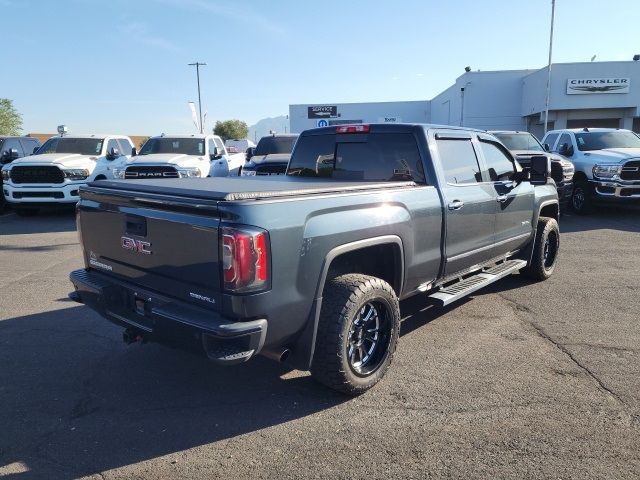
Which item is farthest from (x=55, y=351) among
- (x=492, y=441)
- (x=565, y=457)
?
(x=565, y=457)

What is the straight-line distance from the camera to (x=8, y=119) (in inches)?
2167

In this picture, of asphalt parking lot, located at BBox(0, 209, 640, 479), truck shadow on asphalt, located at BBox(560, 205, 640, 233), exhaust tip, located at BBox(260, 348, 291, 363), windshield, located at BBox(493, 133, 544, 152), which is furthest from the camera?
windshield, located at BBox(493, 133, 544, 152)

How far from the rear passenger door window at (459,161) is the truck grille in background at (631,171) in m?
8.37

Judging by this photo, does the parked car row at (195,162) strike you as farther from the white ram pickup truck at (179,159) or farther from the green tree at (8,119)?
the green tree at (8,119)

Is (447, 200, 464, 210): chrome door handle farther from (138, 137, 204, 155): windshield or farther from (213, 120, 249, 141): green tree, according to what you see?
(213, 120, 249, 141): green tree

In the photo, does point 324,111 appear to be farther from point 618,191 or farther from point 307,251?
point 307,251

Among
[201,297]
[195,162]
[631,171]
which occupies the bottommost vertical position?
[201,297]

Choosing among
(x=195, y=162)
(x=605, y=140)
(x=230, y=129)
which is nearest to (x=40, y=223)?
(x=195, y=162)

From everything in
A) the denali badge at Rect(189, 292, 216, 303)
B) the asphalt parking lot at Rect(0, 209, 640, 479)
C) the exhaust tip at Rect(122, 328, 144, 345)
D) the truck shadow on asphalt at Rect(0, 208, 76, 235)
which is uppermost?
the denali badge at Rect(189, 292, 216, 303)

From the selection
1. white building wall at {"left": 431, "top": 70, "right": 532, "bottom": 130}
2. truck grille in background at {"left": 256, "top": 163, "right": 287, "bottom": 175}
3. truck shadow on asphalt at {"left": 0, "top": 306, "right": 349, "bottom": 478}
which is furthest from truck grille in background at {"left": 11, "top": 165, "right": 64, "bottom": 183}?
white building wall at {"left": 431, "top": 70, "right": 532, "bottom": 130}

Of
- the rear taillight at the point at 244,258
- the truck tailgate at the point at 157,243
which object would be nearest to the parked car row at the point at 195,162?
the truck tailgate at the point at 157,243

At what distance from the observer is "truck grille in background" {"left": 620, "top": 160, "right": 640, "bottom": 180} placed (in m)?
11.3

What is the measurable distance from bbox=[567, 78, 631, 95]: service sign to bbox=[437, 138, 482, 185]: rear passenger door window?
112 feet

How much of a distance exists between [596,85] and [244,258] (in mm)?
37969
